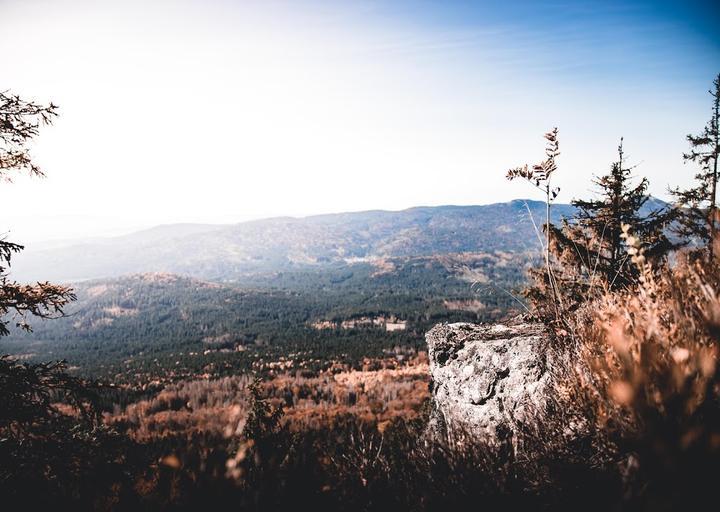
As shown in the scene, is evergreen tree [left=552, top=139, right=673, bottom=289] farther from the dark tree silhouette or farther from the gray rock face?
the dark tree silhouette

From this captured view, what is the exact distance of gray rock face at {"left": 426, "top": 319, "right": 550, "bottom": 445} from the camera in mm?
4773

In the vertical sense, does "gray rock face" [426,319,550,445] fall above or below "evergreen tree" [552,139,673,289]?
below

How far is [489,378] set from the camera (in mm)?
5629

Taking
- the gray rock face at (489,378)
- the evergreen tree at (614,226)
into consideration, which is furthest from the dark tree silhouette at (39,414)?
the evergreen tree at (614,226)

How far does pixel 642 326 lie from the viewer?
2.46 metres

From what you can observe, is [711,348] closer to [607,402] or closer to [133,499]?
[607,402]

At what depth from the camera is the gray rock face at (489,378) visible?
4.77m

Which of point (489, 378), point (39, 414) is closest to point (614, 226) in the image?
point (489, 378)

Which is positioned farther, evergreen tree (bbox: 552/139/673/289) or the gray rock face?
evergreen tree (bbox: 552/139/673/289)

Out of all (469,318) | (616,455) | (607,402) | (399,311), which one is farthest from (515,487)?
(399,311)

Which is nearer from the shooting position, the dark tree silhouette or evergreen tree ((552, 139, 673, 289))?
the dark tree silhouette

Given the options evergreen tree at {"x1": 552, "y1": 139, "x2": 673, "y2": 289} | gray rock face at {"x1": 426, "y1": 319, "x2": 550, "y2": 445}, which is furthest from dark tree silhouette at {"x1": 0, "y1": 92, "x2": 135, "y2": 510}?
evergreen tree at {"x1": 552, "y1": 139, "x2": 673, "y2": 289}

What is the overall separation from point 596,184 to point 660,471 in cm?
1230

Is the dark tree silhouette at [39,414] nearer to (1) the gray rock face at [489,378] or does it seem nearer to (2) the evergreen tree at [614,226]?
(1) the gray rock face at [489,378]
